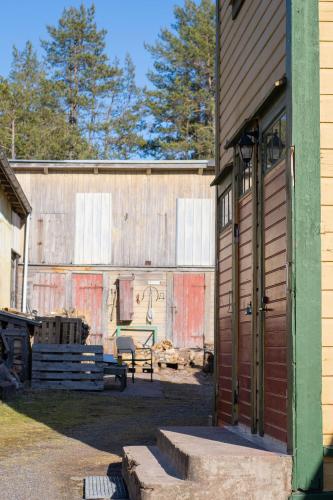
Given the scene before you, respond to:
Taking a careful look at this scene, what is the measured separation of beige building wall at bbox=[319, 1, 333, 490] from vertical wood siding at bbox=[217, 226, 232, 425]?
3.02m

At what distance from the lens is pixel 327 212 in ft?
19.8

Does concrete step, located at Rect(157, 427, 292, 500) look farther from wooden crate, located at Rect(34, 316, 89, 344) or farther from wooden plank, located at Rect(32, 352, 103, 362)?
wooden crate, located at Rect(34, 316, 89, 344)

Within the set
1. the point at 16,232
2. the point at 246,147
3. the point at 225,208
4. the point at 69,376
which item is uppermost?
the point at 16,232

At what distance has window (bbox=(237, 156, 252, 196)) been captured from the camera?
7.95 m

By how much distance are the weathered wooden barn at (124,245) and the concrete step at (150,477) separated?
1731cm

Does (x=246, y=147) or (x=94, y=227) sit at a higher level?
(x=94, y=227)

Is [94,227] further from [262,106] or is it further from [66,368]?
[262,106]

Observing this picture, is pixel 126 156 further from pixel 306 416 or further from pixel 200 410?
pixel 306 416

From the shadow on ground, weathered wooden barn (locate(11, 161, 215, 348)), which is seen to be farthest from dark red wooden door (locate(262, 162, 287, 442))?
weathered wooden barn (locate(11, 161, 215, 348))

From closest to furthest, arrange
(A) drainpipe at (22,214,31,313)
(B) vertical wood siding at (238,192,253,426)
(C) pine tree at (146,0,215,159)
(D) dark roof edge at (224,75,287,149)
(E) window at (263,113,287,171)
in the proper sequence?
(D) dark roof edge at (224,75,287,149) < (E) window at (263,113,287,171) < (B) vertical wood siding at (238,192,253,426) < (A) drainpipe at (22,214,31,313) < (C) pine tree at (146,0,215,159)

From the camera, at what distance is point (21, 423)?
425 inches

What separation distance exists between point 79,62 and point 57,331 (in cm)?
2823

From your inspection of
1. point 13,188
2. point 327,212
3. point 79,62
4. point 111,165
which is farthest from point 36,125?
point 327,212

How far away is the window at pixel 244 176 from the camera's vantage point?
313 inches
